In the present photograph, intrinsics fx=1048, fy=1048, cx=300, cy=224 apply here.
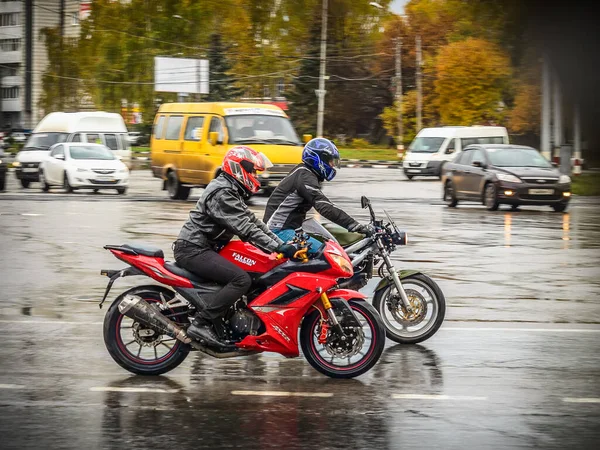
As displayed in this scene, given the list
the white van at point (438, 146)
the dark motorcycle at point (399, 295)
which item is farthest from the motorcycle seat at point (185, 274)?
the white van at point (438, 146)

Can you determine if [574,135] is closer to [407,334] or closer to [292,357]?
[292,357]

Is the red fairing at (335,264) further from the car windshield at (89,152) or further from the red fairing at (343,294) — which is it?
the car windshield at (89,152)

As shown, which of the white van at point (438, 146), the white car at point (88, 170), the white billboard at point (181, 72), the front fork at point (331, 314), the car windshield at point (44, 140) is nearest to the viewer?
the front fork at point (331, 314)

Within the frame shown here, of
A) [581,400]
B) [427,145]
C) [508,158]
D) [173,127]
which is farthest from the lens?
[427,145]

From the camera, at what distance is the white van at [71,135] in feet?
118

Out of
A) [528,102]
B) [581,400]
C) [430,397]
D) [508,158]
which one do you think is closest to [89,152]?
[508,158]

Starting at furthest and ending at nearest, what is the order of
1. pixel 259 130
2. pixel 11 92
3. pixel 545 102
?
pixel 11 92, pixel 259 130, pixel 545 102

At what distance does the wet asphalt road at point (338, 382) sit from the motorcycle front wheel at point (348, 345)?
11 cm

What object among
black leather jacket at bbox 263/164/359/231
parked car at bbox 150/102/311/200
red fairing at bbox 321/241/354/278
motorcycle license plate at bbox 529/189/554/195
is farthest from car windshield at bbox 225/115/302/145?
red fairing at bbox 321/241/354/278

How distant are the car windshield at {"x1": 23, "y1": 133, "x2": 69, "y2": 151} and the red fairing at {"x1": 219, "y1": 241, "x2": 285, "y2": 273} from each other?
31.4 meters

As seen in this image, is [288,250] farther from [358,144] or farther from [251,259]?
[358,144]

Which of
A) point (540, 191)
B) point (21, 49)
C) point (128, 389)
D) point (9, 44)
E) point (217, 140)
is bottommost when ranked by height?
point (128, 389)

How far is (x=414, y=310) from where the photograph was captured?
8.88 meters

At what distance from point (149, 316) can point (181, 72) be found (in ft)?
223
